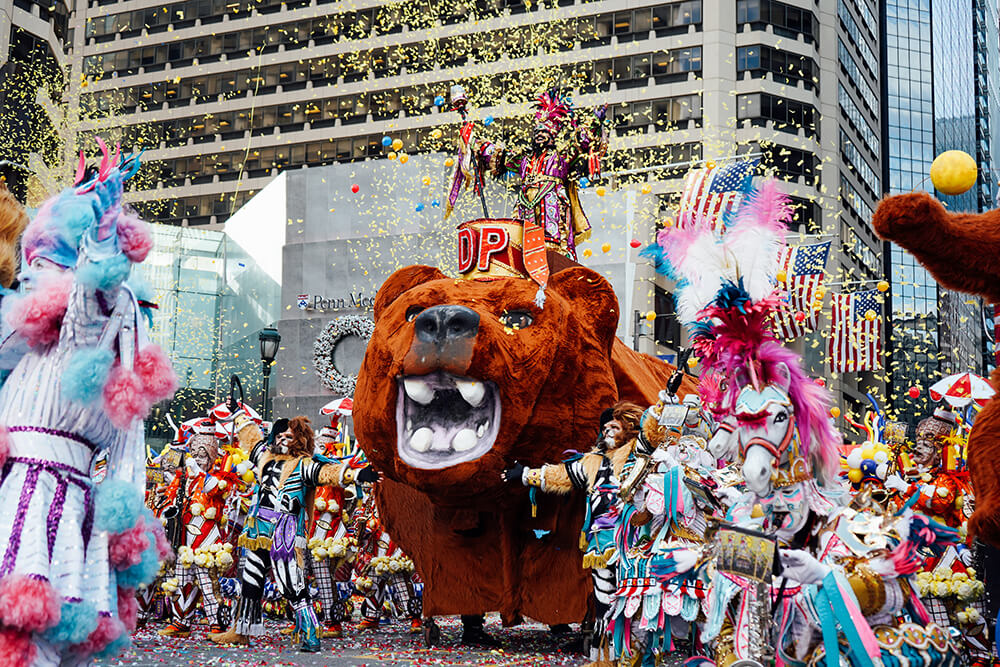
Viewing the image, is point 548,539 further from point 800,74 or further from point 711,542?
point 800,74

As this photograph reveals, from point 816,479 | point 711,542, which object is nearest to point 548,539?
point 711,542

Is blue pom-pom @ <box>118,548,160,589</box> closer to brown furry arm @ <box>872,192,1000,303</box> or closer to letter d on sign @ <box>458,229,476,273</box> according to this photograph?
brown furry arm @ <box>872,192,1000,303</box>

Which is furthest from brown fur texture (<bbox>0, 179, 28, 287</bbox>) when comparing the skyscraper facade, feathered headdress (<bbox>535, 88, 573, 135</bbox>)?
the skyscraper facade

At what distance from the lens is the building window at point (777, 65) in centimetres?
3538

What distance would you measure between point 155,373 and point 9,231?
134 cm

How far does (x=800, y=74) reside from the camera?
117 feet

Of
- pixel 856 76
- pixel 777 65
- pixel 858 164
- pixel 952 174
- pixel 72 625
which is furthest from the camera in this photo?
pixel 856 76

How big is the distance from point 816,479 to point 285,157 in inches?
1577

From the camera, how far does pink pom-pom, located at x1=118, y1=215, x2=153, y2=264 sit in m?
4.81

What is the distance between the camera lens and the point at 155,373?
4707 mm

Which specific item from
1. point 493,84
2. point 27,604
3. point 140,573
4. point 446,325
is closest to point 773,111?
point 493,84

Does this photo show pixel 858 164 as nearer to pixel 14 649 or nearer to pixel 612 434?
pixel 612 434

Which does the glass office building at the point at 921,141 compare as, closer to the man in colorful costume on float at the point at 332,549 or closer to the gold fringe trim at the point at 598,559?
the man in colorful costume on float at the point at 332,549

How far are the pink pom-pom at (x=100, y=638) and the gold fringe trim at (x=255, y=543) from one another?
13.4 feet
